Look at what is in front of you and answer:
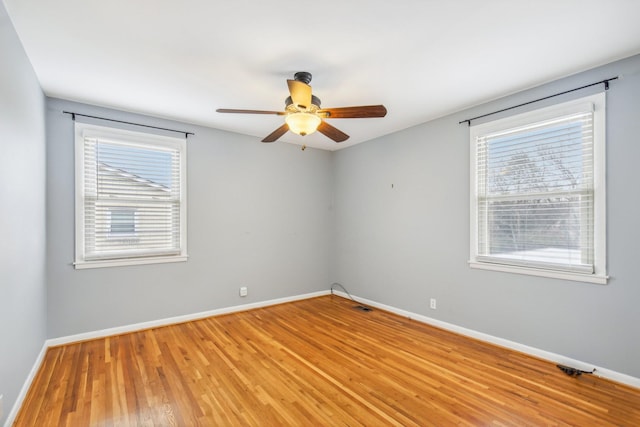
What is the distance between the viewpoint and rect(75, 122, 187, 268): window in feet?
10.7

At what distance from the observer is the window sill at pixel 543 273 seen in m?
2.50

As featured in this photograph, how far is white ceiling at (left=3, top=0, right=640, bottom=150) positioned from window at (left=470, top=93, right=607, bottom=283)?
42cm

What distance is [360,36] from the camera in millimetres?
2090

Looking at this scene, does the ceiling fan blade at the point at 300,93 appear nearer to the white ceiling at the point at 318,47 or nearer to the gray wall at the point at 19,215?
the white ceiling at the point at 318,47

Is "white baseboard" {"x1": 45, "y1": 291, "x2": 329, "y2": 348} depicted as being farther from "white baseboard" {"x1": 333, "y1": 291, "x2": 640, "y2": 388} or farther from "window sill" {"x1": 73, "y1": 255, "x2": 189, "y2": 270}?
"white baseboard" {"x1": 333, "y1": 291, "x2": 640, "y2": 388}

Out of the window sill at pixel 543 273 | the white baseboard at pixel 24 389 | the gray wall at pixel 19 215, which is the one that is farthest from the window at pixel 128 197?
the window sill at pixel 543 273

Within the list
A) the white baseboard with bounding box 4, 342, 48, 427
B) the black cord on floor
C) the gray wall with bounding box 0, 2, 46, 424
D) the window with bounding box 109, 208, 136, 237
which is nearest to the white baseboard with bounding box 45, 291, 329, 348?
the white baseboard with bounding box 4, 342, 48, 427

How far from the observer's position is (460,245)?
3475 millimetres

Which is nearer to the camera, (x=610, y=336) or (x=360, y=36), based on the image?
(x=360, y=36)

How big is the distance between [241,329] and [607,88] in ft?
14.0

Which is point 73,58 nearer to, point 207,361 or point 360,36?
point 360,36

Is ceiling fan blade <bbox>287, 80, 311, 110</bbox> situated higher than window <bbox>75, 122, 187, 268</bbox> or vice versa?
ceiling fan blade <bbox>287, 80, 311, 110</bbox>

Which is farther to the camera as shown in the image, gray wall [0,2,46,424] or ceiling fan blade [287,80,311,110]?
ceiling fan blade [287,80,311,110]

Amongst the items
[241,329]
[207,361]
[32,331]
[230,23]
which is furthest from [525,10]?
[32,331]
